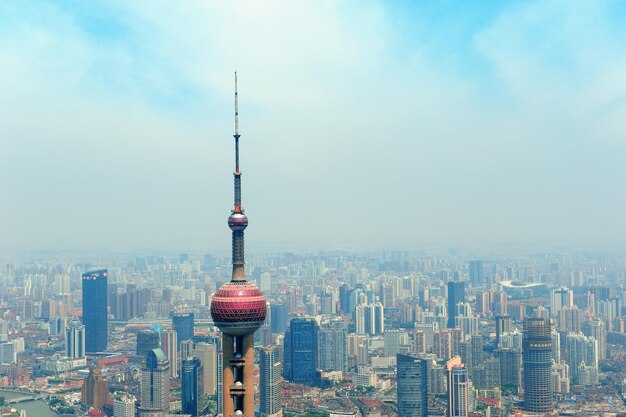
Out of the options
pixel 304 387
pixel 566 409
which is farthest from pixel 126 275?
pixel 566 409

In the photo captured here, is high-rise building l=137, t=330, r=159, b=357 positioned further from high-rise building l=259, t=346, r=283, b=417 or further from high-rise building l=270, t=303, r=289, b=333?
high-rise building l=259, t=346, r=283, b=417

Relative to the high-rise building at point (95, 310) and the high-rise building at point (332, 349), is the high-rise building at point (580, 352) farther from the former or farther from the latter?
the high-rise building at point (95, 310)

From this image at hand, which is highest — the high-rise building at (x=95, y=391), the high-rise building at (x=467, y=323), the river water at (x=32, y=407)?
the high-rise building at (x=467, y=323)

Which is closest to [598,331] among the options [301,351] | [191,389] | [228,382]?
[301,351]

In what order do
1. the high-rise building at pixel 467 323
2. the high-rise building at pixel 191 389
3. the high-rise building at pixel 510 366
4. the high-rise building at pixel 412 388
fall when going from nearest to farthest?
the high-rise building at pixel 412 388 → the high-rise building at pixel 191 389 → the high-rise building at pixel 510 366 → the high-rise building at pixel 467 323

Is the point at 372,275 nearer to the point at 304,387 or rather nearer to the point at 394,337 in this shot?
the point at 394,337

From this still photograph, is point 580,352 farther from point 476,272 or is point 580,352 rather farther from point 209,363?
point 476,272

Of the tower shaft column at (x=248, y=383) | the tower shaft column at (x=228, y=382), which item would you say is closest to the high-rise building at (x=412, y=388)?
the tower shaft column at (x=248, y=383)
